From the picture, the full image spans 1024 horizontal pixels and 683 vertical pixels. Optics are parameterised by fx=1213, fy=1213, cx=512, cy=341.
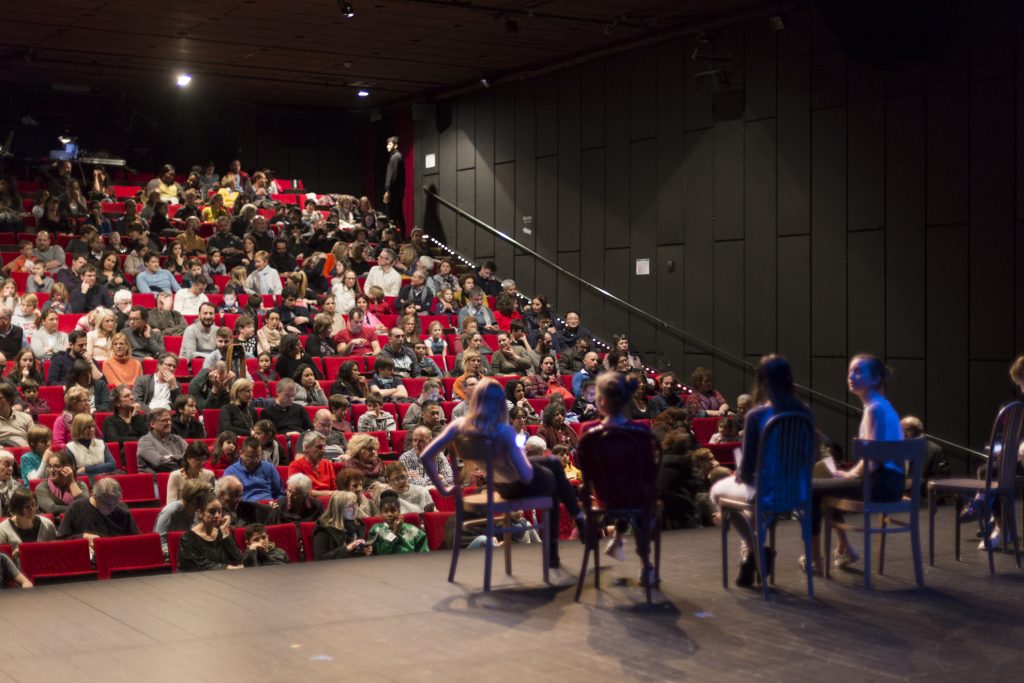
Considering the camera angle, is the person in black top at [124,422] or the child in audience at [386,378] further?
the child in audience at [386,378]

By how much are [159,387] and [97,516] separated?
A: 2.58m

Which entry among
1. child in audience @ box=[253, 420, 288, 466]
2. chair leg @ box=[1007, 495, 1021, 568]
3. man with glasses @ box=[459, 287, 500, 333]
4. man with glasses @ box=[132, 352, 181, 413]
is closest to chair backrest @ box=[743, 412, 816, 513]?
chair leg @ box=[1007, 495, 1021, 568]

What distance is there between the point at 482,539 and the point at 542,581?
4.55 feet

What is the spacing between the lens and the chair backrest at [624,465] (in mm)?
4969

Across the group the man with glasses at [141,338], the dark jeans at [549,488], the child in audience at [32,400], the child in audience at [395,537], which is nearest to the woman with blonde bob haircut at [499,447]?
the dark jeans at [549,488]

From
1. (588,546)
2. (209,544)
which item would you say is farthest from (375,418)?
(588,546)

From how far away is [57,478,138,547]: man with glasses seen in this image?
6426 millimetres

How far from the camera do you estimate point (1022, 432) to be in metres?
5.88

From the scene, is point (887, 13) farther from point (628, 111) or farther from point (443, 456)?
point (443, 456)

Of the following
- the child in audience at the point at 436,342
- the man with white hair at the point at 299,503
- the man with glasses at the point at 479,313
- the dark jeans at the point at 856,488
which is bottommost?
the man with white hair at the point at 299,503

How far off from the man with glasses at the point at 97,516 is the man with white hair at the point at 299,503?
880 mm

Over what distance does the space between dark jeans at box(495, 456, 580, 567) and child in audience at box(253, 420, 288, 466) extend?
267 cm

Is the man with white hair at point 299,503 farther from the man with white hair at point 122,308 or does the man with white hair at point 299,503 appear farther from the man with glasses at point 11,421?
the man with white hair at point 122,308

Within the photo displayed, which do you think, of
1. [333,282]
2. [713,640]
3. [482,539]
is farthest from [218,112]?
[713,640]
